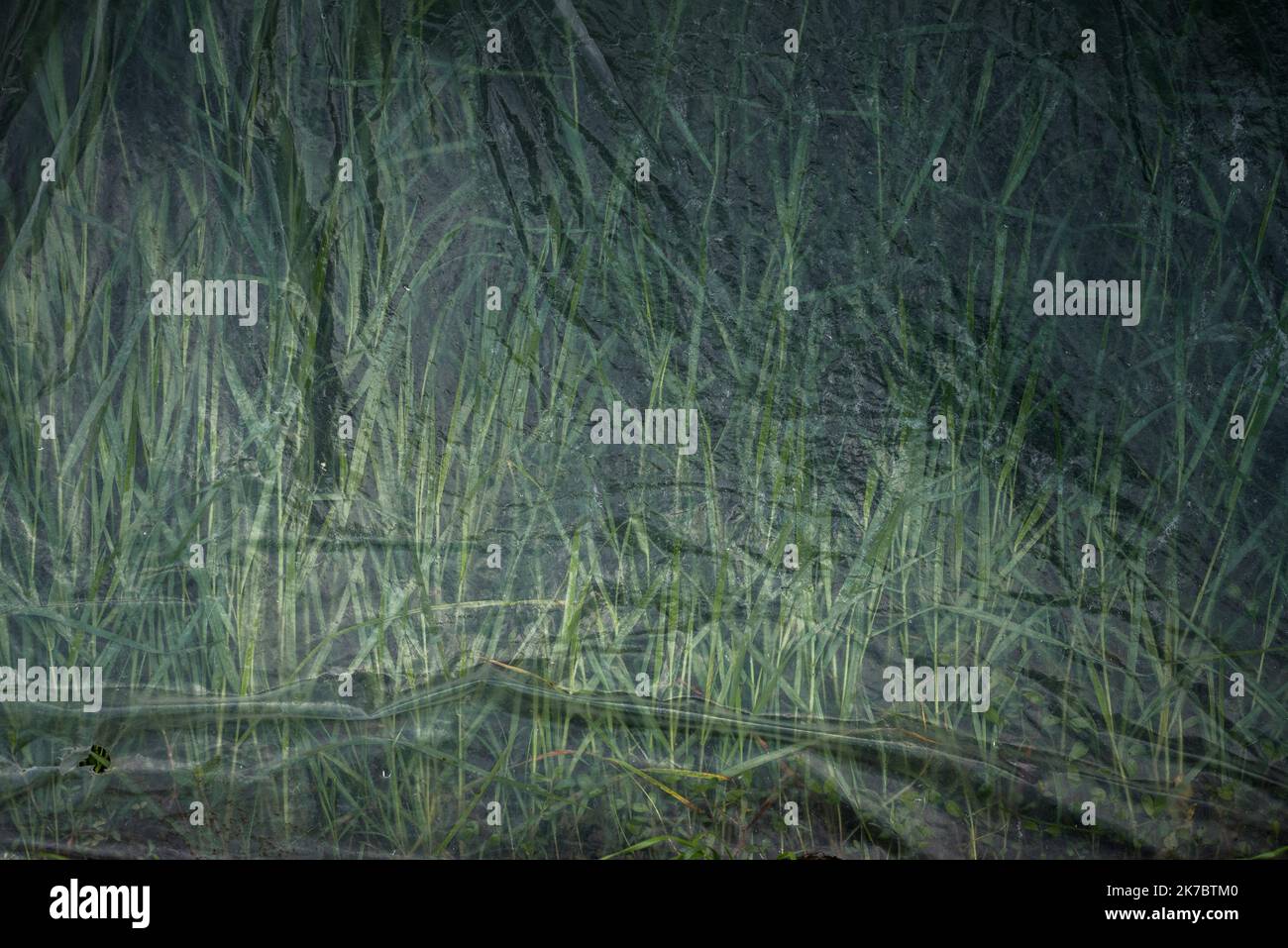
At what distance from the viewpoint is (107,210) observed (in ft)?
8.23

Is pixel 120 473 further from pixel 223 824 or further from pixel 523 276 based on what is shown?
pixel 523 276

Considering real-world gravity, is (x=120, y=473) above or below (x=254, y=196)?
below

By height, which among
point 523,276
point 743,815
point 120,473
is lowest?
point 743,815

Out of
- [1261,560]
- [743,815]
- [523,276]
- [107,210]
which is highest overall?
[107,210]

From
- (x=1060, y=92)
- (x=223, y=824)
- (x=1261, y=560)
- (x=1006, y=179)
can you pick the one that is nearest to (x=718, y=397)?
(x=1006, y=179)

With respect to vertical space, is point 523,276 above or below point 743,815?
above

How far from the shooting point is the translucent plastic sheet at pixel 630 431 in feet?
8.20

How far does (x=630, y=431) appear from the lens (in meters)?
2.51

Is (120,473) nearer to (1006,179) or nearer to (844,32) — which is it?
(844,32)

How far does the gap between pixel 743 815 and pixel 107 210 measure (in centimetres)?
169

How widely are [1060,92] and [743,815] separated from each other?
4.97 feet

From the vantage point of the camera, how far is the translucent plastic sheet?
2.50 meters

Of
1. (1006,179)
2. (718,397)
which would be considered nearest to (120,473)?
(718,397)

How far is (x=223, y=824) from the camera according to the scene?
8.23ft
